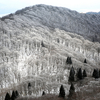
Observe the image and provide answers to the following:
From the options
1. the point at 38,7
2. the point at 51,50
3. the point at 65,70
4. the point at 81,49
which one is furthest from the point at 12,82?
the point at 38,7

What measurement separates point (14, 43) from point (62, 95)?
68988 mm

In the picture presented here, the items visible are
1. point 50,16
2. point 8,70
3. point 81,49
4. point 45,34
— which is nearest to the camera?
point 8,70

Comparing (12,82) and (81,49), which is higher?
(81,49)

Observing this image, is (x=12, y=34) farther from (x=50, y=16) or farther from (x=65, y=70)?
(x=50, y=16)

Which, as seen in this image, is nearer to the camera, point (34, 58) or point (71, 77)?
point (71, 77)

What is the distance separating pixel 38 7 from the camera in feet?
650

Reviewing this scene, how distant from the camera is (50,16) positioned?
190000 mm

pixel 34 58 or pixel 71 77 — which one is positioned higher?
pixel 34 58

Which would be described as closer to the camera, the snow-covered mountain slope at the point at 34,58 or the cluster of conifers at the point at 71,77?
the cluster of conifers at the point at 71,77

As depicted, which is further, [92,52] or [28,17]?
[28,17]

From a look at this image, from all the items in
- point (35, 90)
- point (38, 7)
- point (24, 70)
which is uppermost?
point (38, 7)

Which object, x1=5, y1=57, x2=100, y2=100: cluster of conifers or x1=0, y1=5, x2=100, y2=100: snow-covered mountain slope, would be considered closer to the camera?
x1=5, y1=57, x2=100, y2=100: cluster of conifers

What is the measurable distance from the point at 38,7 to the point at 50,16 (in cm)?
2531

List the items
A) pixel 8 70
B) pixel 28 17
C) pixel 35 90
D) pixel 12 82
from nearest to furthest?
pixel 35 90
pixel 12 82
pixel 8 70
pixel 28 17
